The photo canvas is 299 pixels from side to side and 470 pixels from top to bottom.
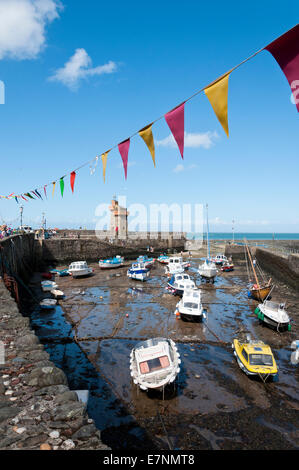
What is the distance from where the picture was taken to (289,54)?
17.6 ft

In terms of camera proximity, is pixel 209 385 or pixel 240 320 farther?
pixel 240 320

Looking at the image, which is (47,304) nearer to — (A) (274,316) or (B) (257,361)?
(B) (257,361)

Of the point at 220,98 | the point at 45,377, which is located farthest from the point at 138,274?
the point at 220,98

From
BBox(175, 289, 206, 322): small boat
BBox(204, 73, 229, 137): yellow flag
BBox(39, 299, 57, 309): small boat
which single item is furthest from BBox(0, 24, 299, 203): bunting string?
BBox(39, 299, 57, 309): small boat

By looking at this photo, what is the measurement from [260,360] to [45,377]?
33.3 feet

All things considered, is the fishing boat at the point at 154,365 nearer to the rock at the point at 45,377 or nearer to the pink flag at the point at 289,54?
the rock at the point at 45,377

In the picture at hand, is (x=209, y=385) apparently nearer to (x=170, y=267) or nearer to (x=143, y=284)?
(x=143, y=284)

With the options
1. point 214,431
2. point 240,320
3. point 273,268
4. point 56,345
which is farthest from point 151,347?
point 273,268

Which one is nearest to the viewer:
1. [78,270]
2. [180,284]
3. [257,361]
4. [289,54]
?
[289,54]

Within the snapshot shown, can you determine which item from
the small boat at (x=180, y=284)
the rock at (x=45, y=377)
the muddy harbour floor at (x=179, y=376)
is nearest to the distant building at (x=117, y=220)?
the small boat at (x=180, y=284)

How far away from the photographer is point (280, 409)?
10.5m

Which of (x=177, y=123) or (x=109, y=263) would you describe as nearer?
(x=177, y=123)
